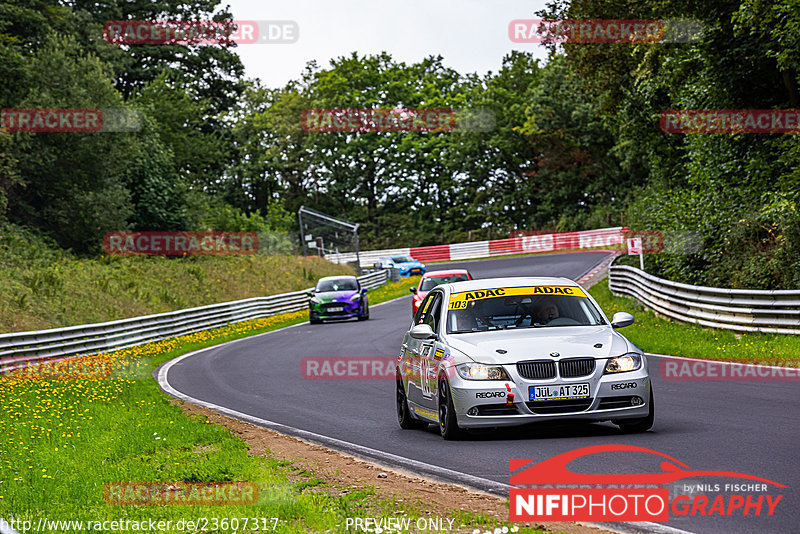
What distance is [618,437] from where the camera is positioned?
929cm

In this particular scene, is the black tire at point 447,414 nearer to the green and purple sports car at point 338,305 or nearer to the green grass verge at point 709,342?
the green grass verge at point 709,342

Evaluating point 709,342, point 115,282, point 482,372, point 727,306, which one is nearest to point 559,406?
point 482,372

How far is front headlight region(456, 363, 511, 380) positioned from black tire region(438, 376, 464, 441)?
265mm

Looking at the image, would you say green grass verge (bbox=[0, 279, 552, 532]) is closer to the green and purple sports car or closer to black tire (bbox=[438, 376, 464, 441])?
black tire (bbox=[438, 376, 464, 441])

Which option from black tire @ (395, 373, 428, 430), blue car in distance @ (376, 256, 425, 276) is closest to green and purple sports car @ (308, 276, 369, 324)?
black tire @ (395, 373, 428, 430)

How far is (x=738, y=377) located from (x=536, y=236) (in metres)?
59.2

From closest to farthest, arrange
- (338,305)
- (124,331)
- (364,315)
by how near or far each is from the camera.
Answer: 1. (124,331)
2. (338,305)
3. (364,315)

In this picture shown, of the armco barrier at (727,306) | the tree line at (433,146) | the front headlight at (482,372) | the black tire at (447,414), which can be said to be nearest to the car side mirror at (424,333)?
the black tire at (447,414)

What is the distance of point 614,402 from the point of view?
9.23 metres

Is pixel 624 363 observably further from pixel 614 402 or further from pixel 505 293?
pixel 505 293

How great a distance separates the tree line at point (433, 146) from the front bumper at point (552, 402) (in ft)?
40.1

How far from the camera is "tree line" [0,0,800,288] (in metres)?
25.6

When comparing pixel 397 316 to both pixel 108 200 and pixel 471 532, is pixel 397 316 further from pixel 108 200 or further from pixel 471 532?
pixel 471 532

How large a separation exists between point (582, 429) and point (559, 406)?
3.30 feet
